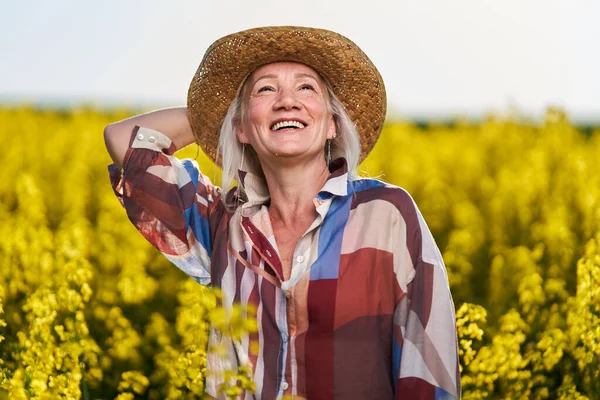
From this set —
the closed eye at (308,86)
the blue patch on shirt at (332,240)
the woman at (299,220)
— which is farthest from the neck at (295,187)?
the closed eye at (308,86)

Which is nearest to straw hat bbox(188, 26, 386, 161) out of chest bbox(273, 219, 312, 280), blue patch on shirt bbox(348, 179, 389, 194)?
blue patch on shirt bbox(348, 179, 389, 194)

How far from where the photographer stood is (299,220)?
269 cm

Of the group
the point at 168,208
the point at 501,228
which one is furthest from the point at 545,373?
the point at 501,228

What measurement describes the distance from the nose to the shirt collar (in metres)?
0.23

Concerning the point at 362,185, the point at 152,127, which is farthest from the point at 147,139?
the point at 362,185

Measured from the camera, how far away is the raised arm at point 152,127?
285cm

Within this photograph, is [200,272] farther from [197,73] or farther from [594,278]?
[594,278]

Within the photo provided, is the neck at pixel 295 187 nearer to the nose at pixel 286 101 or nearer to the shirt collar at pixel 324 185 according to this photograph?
the shirt collar at pixel 324 185

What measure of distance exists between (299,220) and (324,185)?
14cm

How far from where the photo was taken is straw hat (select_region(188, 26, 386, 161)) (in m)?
2.69

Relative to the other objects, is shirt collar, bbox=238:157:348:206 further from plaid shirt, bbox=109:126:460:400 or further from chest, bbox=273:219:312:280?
chest, bbox=273:219:312:280

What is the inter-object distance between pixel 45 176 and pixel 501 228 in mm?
5206

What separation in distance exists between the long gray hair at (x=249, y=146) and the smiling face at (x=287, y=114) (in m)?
0.05

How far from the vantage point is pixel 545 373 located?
160 inches
